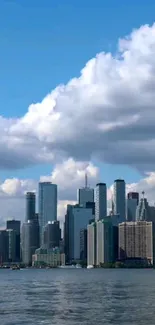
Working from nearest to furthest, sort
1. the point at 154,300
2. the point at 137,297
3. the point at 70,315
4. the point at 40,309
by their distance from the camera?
the point at 70,315 → the point at 40,309 → the point at 154,300 → the point at 137,297

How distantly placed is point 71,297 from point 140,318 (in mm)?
36004

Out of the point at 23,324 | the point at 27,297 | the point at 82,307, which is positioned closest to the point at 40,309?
the point at 82,307

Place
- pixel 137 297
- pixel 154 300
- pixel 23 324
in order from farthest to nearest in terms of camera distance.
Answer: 1. pixel 137 297
2. pixel 154 300
3. pixel 23 324

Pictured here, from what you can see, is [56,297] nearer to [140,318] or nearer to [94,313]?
[94,313]

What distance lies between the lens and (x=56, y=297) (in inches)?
4523

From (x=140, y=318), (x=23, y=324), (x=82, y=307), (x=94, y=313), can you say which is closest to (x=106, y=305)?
(x=82, y=307)

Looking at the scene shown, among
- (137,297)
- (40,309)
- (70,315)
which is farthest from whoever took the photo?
(137,297)

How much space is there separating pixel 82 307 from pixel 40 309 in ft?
19.7

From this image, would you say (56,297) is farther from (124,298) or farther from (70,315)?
(70,315)

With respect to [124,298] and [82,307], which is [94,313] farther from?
[124,298]

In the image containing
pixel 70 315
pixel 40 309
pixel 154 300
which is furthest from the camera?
pixel 154 300

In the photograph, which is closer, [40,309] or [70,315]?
[70,315]

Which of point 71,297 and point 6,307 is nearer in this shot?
point 6,307

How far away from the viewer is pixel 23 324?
7475cm
